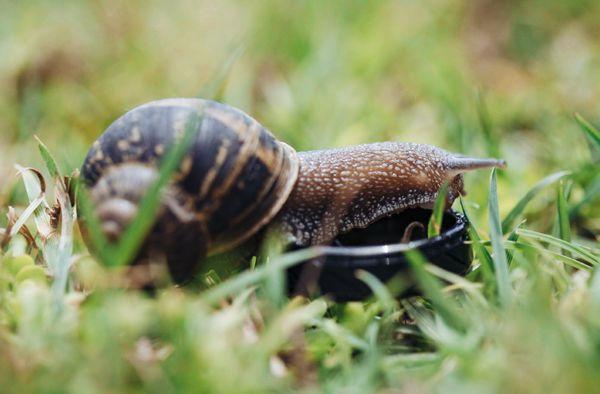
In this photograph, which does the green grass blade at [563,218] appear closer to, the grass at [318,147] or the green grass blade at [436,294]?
the grass at [318,147]

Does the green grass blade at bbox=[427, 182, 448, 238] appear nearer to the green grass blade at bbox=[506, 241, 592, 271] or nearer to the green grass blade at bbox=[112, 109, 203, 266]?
the green grass blade at bbox=[506, 241, 592, 271]

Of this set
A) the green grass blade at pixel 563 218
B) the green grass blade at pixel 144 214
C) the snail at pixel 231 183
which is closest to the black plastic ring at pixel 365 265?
the snail at pixel 231 183

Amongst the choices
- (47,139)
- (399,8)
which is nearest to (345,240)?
(47,139)

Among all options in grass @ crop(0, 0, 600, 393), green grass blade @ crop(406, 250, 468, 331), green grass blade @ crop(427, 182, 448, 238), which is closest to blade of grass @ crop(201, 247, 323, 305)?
grass @ crop(0, 0, 600, 393)

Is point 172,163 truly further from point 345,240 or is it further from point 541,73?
point 541,73

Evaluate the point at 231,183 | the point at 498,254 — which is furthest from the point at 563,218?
the point at 231,183

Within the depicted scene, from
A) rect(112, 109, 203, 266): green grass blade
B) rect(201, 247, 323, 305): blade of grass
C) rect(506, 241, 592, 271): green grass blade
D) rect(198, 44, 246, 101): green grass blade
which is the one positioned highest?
rect(198, 44, 246, 101): green grass blade
